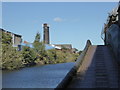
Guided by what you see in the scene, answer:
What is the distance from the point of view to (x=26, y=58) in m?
50.5

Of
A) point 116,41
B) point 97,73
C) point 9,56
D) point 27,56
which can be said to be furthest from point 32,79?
point 27,56

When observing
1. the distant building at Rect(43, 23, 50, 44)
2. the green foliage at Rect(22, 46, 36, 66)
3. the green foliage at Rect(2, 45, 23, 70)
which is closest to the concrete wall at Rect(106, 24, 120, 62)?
the green foliage at Rect(2, 45, 23, 70)

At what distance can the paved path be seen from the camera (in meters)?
8.27

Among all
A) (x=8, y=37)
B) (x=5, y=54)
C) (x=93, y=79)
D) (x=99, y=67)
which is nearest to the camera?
(x=93, y=79)

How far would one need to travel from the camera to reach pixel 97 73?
9695 millimetres

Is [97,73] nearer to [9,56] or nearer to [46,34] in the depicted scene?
[9,56]

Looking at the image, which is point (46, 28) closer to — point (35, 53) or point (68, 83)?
point (35, 53)

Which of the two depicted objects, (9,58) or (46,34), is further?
(46,34)

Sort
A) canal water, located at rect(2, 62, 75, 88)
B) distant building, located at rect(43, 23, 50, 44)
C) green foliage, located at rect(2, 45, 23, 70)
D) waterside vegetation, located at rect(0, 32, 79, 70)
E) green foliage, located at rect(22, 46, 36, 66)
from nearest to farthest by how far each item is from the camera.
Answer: canal water, located at rect(2, 62, 75, 88) → green foliage, located at rect(2, 45, 23, 70) → waterside vegetation, located at rect(0, 32, 79, 70) → green foliage, located at rect(22, 46, 36, 66) → distant building, located at rect(43, 23, 50, 44)

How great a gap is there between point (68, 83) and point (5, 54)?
1301 inches

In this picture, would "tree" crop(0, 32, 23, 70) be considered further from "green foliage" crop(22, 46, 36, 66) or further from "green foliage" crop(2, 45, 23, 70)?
"green foliage" crop(22, 46, 36, 66)

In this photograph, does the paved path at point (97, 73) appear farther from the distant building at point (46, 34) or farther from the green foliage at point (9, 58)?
the distant building at point (46, 34)

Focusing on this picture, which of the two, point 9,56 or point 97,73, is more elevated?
point 97,73

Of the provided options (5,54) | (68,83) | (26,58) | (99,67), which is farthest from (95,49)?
(26,58)
